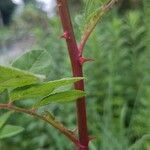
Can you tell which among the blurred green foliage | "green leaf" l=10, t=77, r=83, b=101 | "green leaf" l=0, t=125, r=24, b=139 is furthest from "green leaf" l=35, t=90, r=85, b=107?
the blurred green foliage

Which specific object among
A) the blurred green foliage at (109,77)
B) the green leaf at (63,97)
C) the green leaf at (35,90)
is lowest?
the blurred green foliage at (109,77)

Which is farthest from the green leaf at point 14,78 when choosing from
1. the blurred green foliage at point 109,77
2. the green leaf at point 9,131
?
the blurred green foliage at point 109,77

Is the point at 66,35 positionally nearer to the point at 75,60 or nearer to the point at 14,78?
the point at 75,60

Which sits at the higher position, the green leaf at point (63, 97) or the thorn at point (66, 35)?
the thorn at point (66, 35)

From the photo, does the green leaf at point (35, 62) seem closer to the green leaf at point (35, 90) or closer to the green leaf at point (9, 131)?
the green leaf at point (35, 90)

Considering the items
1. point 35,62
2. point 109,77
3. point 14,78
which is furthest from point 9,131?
point 109,77

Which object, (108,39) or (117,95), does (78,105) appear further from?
(108,39)
